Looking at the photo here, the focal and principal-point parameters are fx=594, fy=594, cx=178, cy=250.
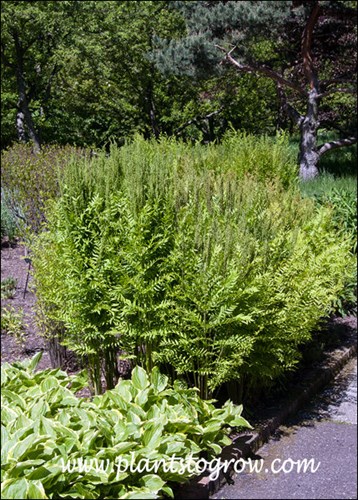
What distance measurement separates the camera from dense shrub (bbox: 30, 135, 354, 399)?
106 inches

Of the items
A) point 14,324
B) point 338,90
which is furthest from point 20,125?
point 338,90

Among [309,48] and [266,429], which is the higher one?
[309,48]

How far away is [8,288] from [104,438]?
2.78m

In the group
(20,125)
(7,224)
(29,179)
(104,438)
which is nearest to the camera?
(104,438)

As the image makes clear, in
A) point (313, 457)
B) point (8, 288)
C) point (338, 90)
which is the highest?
point (338, 90)

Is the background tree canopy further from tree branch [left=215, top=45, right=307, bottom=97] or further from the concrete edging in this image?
the concrete edging

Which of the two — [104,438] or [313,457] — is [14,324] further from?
[313,457]

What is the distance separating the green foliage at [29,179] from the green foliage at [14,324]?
25.0 inches

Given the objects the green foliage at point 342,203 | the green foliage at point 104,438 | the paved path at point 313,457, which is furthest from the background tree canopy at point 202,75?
the green foliage at point 104,438

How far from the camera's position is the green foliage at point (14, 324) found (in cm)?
386

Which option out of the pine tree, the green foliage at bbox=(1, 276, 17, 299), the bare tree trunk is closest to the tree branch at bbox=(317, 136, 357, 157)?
the pine tree

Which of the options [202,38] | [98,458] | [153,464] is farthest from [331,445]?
[202,38]

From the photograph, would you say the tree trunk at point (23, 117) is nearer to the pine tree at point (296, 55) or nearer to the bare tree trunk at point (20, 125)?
the bare tree trunk at point (20, 125)

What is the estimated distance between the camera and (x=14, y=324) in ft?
12.8
